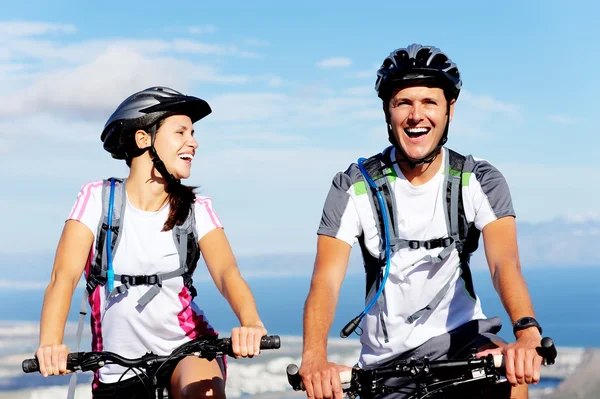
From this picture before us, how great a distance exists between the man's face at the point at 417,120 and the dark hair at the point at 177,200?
1.51 meters

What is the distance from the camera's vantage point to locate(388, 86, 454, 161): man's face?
6051mm

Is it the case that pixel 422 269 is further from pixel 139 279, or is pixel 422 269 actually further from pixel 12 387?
pixel 12 387

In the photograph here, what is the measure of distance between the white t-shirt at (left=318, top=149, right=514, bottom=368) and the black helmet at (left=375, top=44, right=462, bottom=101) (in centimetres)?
63

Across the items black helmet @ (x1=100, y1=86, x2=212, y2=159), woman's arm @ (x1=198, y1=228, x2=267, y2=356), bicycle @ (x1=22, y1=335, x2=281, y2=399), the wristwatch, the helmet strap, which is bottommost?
the wristwatch

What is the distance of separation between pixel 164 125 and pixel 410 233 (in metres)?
1.94

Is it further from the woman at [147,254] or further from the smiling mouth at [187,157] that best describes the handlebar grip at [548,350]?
the smiling mouth at [187,157]

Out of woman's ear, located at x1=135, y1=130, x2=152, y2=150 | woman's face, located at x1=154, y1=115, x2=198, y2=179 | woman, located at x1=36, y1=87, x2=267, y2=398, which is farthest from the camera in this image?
woman's ear, located at x1=135, y1=130, x2=152, y2=150

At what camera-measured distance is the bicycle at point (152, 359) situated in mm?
5488

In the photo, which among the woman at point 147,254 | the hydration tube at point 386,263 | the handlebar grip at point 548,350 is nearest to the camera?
the handlebar grip at point 548,350

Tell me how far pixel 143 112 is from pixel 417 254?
7.24 ft

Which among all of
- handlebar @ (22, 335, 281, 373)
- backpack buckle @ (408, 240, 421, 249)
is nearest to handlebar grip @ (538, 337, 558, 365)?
backpack buckle @ (408, 240, 421, 249)

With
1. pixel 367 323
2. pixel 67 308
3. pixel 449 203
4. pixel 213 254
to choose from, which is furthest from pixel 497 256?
pixel 67 308

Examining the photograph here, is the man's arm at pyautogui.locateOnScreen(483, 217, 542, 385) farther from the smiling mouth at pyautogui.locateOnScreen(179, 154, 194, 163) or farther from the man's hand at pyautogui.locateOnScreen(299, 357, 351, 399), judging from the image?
the smiling mouth at pyautogui.locateOnScreen(179, 154, 194, 163)

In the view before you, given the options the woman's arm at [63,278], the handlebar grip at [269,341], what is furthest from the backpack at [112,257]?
the handlebar grip at [269,341]
